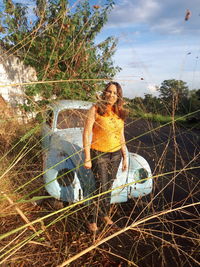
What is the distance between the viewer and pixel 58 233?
2.39 metres

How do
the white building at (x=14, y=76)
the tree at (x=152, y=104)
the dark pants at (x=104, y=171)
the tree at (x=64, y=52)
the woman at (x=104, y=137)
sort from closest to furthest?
the tree at (x=64, y=52)
the tree at (x=152, y=104)
the woman at (x=104, y=137)
the dark pants at (x=104, y=171)
the white building at (x=14, y=76)

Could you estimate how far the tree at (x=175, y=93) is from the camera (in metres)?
1.62

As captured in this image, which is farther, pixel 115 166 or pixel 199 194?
pixel 199 194

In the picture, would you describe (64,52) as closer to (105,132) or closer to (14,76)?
(105,132)

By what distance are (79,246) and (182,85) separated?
1.74 meters

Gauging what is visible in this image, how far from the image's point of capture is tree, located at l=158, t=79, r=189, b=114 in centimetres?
162

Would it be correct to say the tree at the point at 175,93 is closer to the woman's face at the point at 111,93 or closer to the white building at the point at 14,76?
the woman's face at the point at 111,93

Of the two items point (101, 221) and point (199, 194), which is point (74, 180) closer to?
point (101, 221)

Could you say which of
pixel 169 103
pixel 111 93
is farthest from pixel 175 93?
pixel 111 93

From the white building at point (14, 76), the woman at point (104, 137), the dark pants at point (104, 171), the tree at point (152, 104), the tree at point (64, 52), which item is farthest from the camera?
the white building at point (14, 76)

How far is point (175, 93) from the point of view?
161 centimetres

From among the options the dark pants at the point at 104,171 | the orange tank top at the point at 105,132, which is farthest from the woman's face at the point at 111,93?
the dark pants at the point at 104,171

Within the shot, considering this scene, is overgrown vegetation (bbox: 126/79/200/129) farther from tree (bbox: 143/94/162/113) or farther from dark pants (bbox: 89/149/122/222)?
dark pants (bbox: 89/149/122/222)

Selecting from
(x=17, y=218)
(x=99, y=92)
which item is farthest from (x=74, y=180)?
(x=99, y=92)
